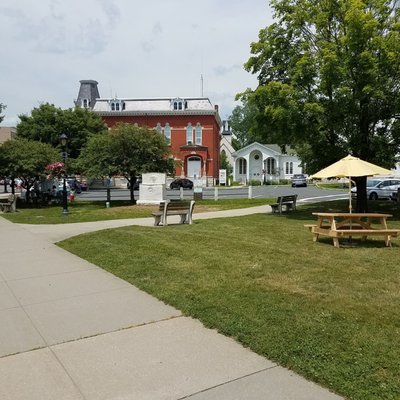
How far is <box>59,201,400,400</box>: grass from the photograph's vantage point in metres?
3.77

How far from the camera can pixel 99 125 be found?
5034 centimetres

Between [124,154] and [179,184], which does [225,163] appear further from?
[124,154]

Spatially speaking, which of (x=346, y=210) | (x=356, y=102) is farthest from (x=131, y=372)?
(x=346, y=210)

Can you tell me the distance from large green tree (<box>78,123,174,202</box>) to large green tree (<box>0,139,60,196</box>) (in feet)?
7.13

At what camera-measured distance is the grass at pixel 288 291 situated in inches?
148

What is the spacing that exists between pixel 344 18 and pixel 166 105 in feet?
147

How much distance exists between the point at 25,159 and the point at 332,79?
17.9 metres

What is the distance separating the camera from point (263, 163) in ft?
218

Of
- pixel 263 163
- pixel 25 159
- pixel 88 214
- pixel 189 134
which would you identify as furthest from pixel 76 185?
pixel 263 163

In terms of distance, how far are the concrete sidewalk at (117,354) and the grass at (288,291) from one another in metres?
0.23

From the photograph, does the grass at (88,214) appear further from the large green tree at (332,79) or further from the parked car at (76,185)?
the parked car at (76,185)

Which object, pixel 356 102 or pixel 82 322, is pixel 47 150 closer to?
pixel 356 102

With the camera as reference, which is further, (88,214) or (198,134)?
(198,134)

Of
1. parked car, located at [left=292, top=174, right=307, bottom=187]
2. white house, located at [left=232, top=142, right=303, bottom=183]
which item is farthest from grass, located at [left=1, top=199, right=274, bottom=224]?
white house, located at [left=232, top=142, right=303, bottom=183]
